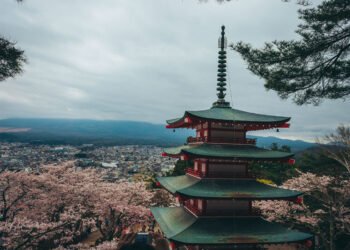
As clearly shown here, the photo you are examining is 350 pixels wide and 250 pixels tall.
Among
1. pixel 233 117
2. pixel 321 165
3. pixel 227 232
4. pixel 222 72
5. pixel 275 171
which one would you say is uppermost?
pixel 222 72

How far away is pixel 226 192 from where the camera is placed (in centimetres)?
1502

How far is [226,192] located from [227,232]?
2015 millimetres

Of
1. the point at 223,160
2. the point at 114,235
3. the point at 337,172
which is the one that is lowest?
the point at 114,235

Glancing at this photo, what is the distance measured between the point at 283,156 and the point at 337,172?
1582 centimetres

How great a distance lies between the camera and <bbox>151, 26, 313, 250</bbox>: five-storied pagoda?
46.7 feet

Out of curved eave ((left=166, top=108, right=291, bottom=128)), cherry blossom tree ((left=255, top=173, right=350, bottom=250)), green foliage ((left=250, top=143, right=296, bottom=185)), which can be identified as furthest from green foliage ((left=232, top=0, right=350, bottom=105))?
green foliage ((left=250, top=143, right=296, bottom=185))

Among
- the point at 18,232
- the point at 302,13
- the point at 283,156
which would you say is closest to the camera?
the point at 302,13

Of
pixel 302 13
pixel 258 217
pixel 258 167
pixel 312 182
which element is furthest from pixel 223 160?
pixel 258 167

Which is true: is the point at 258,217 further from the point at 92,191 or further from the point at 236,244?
the point at 92,191

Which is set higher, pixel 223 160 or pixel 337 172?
pixel 223 160

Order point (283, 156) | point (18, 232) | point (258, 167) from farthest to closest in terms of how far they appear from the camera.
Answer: point (258, 167) < point (18, 232) < point (283, 156)

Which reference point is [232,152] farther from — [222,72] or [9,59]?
[9,59]

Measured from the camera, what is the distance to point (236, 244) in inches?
544

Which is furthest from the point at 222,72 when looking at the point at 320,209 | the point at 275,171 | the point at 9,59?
the point at 275,171
